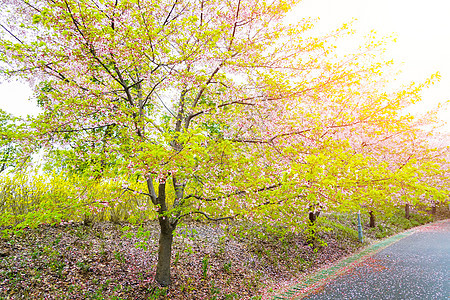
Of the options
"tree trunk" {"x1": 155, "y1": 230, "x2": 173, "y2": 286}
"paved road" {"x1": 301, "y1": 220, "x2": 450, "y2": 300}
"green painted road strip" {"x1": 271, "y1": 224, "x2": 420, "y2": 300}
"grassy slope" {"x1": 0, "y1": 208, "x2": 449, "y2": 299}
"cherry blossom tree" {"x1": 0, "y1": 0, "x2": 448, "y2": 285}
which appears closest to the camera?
"cherry blossom tree" {"x1": 0, "y1": 0, "x2": 448, "y2": 285}

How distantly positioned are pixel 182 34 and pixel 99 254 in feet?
23.2

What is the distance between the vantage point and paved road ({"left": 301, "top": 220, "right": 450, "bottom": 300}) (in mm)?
7569

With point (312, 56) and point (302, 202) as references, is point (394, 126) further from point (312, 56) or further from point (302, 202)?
point (302, 202)

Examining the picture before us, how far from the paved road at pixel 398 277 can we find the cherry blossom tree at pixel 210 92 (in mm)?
3135

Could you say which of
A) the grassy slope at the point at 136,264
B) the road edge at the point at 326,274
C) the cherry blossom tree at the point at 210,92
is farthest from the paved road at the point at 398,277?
the cherry blossom tree at the point at 210,92

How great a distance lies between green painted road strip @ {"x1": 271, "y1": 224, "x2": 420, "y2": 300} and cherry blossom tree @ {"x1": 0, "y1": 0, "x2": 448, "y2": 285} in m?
2.44

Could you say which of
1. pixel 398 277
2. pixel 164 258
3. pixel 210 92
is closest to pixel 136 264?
pixel 164 258

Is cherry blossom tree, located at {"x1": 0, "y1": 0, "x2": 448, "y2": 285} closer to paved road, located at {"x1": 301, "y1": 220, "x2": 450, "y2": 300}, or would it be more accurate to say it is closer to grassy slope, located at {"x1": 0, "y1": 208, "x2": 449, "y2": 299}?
grassy slope, located at {"x1": 0, "y1": 208, "x2": 449, "y2": 299}

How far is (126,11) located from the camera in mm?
5906

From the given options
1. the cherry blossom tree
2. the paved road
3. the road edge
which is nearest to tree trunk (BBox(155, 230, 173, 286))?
the cherry blossom tree

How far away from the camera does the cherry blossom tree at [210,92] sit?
569 cm

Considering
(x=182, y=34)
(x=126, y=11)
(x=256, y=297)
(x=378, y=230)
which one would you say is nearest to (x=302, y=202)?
(x=256, y=297)

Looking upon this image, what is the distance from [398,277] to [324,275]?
8.52 feet

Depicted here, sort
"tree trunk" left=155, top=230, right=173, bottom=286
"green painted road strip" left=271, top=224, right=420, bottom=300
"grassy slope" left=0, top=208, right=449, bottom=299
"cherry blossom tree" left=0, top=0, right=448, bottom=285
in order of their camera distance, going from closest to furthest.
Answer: "cherry blossom tree" left=0, top=0, right=448, bottom=285 < "grassy slope" left=0, top=208, right=449, bottom=299 < "tree trunk" left=155, top=230, right=173, bottom=286 < "green painted road strip" left=271, top=224, right=420, bottom=300
